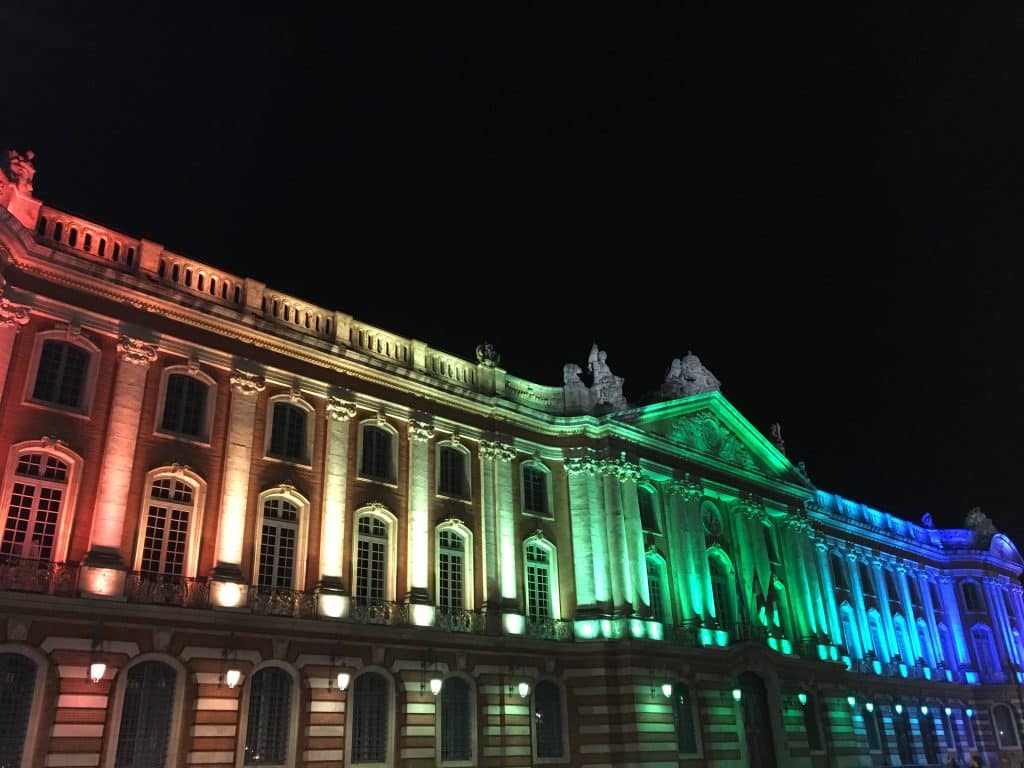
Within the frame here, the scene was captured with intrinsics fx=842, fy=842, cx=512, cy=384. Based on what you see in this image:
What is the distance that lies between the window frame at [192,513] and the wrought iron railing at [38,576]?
5.58 ft

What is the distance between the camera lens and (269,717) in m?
23.4

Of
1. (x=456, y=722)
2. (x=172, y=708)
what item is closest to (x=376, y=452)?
(x=456, y=722)

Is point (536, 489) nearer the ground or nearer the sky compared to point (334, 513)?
nearer the sky

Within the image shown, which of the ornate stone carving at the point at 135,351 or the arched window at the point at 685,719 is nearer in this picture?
the ornate stone carving at the point at 135,351

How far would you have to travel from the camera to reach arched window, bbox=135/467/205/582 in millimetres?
22888

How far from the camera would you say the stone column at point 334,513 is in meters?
25.8

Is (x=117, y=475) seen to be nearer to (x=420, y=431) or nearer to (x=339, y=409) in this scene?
(x=339, y=409)

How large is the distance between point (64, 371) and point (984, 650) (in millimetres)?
58641

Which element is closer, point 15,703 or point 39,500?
point 15,703

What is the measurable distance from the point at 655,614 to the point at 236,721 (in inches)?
716

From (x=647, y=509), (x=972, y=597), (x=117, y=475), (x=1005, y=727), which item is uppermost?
(x=647, y=509)

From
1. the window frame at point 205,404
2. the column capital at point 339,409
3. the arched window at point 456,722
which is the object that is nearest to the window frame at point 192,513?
the window frame at point 205,404

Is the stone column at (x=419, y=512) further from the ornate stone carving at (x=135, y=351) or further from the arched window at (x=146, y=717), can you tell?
the ornate stone carving at (x=135, y=351)

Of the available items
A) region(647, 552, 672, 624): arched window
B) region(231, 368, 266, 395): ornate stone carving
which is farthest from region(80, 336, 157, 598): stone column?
region(647, 552, 672, 624): arched window
